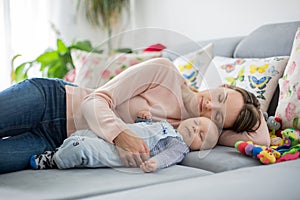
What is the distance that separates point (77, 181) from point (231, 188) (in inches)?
16.5

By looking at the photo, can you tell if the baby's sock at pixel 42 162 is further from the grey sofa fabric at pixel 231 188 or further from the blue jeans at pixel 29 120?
the grey sofa fabric at pixel 231 188

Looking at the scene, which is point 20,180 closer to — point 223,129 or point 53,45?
point 223,129

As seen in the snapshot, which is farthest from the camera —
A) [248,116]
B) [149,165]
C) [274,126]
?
[274,126]

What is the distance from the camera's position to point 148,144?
1438mm

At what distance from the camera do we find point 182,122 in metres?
1.52

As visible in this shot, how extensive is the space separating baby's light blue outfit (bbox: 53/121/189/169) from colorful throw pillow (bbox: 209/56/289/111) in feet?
1.93

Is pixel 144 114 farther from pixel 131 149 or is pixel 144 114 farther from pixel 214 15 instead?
pixel 214 15

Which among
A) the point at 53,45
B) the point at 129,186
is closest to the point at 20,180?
the point at 129,186

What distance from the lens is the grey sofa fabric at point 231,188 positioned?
1002 millimetres

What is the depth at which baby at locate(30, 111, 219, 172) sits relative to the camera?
141 cm

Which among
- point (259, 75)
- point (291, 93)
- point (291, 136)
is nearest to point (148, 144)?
point (291, 136)

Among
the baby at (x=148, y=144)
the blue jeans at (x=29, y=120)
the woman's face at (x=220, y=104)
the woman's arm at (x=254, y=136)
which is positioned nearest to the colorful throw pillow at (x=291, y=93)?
the woman's arm at (x=254, y=136)

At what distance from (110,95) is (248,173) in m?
0.49

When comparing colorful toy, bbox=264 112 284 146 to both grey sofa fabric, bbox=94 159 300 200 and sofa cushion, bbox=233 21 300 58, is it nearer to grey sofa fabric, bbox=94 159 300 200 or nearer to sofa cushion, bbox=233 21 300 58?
sofa cushion, bbox=233 21 300 58
